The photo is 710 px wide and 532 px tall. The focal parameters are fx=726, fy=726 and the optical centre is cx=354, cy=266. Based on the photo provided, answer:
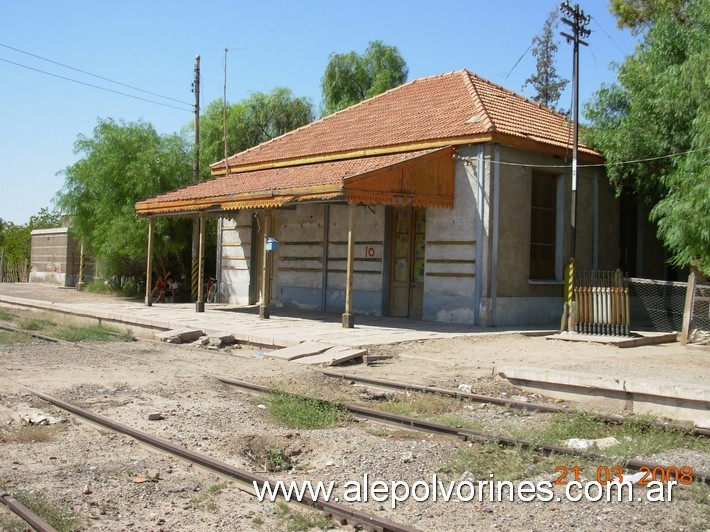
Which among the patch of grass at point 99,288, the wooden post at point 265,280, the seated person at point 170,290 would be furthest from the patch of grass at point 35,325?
the patch of grass at point 99,288

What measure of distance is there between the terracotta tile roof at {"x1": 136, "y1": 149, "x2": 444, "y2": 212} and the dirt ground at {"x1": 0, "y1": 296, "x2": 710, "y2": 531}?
6.26 metres

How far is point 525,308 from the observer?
18.0 meters

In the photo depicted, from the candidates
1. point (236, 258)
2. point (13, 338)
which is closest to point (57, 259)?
point (236, 258)

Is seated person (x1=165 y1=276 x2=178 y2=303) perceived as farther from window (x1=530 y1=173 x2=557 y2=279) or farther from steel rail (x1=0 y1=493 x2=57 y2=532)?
steel rail (x1=0 y1=493 x2=57 y2=532)

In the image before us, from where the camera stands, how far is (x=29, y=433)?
711cm

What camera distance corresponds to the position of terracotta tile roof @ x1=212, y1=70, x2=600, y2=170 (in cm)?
1808

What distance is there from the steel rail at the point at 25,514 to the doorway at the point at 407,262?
14153 mm

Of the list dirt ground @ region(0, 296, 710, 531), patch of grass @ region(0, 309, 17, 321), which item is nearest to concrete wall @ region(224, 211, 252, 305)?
patch of grass @ region(0, 309, 17, 321)

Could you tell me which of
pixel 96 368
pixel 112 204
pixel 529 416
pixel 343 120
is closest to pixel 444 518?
pixel 529 416

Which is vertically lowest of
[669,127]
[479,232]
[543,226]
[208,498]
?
[208,498]

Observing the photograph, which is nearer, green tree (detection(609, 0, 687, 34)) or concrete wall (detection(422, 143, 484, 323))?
concrete wall (detection(422, 143, 484, 323))

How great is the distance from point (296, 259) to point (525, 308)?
7.15 meters

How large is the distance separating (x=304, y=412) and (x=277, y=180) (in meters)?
12.3

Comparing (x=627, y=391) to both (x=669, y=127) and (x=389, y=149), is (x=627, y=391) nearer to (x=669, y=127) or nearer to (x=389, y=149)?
(x=669, y=127)
